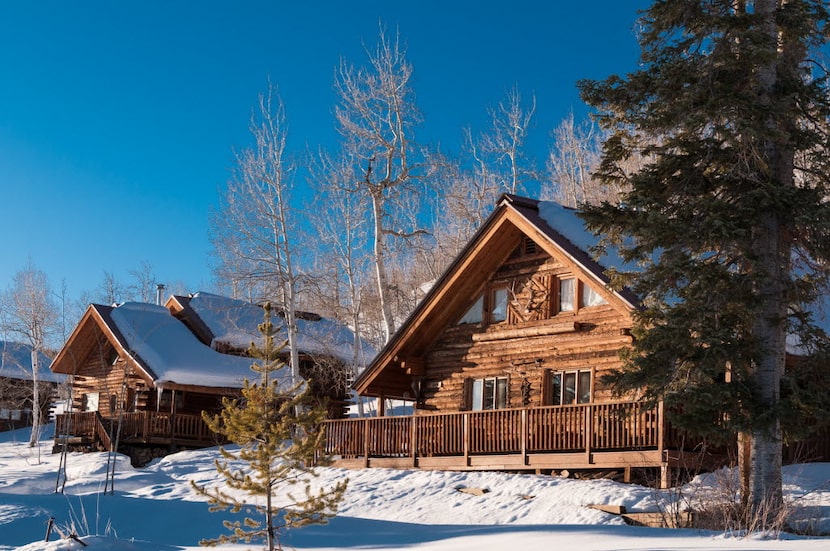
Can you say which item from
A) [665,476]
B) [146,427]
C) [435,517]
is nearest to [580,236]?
[665,476]

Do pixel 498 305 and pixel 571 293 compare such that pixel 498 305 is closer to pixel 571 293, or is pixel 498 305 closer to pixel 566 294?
pixel 566 294

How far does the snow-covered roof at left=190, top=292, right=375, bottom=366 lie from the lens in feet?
124

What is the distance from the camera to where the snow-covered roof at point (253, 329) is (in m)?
37.7

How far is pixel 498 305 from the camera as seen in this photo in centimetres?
2483

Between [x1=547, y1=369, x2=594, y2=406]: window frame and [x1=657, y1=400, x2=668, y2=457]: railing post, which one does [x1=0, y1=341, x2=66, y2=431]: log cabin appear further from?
[x1=657, y1=400, x2=668, y2=457]: railing post

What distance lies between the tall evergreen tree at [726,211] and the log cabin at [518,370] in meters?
4.09

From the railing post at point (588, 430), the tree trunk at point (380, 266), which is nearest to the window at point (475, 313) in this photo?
the railing post at point (588, 430)

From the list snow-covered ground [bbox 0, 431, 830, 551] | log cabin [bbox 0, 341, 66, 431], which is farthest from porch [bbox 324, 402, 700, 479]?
log cabin [bbox 0, 341, 66, 431]

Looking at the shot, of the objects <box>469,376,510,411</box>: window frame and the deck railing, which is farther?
<box>469,376,510,411</box>: window frame

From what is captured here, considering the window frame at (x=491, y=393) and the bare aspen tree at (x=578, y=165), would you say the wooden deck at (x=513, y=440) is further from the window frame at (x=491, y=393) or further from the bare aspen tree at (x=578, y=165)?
the bare aspen tree at (x=578, y=165)

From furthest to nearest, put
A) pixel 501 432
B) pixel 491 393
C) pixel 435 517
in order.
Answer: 1. pixel 491 393
2. pixel 501 432
3. pixel 435 517

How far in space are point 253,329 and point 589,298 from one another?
62.0 ft

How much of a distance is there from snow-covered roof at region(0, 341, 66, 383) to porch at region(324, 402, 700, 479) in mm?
35710

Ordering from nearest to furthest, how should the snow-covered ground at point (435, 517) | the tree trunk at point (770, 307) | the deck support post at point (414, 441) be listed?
the snow-covered ground at point (435, 517), the tree trunk at point (770, 307), the deck support post at point (414, 441)
